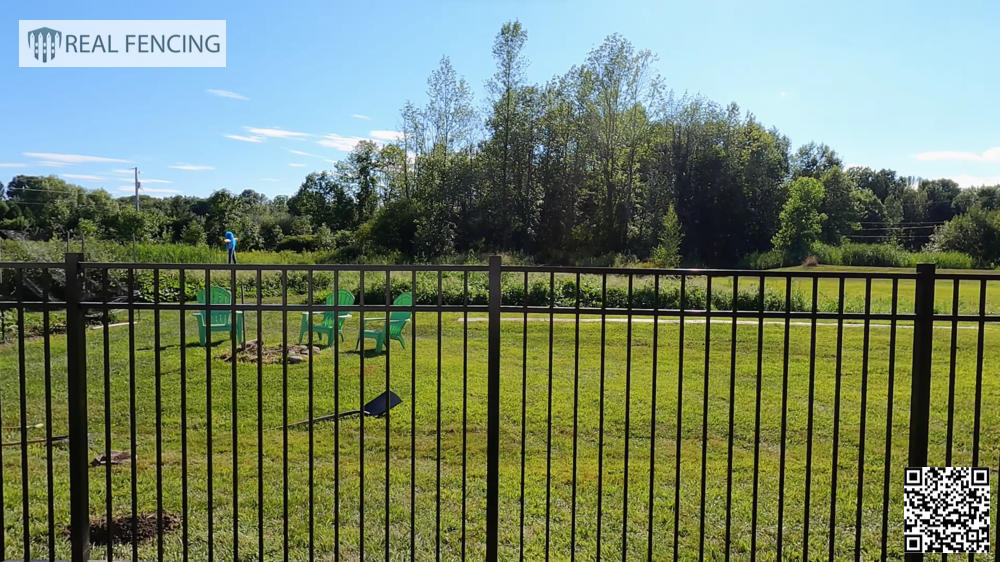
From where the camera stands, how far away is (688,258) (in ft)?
126

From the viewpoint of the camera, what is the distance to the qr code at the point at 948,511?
2.69m

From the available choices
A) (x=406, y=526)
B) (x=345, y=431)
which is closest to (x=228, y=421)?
(x=345, y=431)

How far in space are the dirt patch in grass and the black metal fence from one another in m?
0.02

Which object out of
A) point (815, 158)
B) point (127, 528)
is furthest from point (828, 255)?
point (127, 528)

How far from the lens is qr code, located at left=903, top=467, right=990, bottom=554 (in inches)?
106

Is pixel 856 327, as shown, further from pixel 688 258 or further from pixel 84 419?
pixel 688 258

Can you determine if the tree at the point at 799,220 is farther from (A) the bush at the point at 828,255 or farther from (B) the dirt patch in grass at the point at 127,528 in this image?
(B) the dirt patch in grass at the point at 127,528

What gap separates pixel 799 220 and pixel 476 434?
37.6 metres

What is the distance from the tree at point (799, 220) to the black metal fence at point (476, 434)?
96.1ft

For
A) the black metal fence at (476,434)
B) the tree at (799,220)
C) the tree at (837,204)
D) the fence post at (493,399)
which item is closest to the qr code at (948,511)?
the black metal fence at (476,434)

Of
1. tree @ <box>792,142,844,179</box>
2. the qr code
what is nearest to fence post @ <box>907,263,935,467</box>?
the qr code

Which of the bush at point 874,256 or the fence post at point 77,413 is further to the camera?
the bush at point 874,256

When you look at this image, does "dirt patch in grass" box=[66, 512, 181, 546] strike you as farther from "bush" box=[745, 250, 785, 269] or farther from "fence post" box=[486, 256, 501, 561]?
"bush" box=[745, 250, 785, 269]

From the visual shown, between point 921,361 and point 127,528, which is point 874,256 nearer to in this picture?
point 921,361
